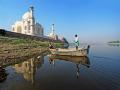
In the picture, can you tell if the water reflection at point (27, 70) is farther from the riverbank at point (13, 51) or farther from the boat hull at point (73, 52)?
the boat hull at point (73, 52)

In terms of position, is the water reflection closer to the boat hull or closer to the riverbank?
the riverbank

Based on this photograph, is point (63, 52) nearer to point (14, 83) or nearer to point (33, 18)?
point (14, 83)

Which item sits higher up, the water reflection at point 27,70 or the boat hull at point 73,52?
the boat hull at point 73,52

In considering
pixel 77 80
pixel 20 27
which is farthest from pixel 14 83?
pixel 20 27

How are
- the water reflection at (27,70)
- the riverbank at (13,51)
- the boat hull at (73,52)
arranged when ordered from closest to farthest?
the water reflection at (27,70), the riverbank at (13,51), the boat hull at (73,52)

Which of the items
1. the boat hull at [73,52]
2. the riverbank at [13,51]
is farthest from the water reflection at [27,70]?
the boat hull at [73,52]

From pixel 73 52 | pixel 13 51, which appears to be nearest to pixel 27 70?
pixel 13 51

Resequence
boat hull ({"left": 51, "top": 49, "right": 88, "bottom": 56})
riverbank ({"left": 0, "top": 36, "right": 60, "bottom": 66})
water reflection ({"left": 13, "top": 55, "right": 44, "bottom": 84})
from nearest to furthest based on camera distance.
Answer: water reflection ({"left": 13, "top": 55, "right": 44, "bottom": 84}) → riverbank ({"left": 0, "top": 36, "right": 60, "bottom": 66}) → boat hull ({"left": 51, "top": 49, "right": 88, "bottom": 56})

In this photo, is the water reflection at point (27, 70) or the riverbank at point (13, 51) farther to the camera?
the riverbank at point (13, 51)

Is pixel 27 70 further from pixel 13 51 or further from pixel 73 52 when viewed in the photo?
pixel 73 52

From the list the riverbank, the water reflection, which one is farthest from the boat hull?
the water reflection

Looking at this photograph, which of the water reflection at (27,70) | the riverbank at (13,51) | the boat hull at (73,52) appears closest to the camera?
the water reflection at (27,70)

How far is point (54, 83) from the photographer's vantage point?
12.0 metres

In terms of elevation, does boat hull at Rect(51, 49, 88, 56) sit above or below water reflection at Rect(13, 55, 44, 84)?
above
